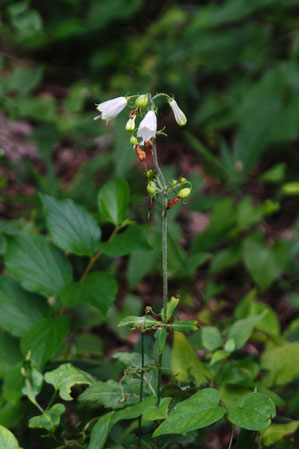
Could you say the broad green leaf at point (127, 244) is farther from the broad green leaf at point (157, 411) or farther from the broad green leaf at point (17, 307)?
the broad green leaf at point (157, 411)

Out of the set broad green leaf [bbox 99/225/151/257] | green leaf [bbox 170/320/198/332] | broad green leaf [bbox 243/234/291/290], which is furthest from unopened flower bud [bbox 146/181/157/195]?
broad green leaf [bbox 243/234/291/290]

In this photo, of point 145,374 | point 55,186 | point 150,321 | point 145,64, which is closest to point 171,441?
point 145,374

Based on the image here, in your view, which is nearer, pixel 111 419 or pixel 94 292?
pixel 111 419

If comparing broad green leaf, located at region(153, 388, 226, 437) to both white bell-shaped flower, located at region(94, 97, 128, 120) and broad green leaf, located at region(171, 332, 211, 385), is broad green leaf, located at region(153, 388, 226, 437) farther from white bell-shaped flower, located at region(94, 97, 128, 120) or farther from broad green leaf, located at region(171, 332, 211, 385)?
white bell-shaped flower, located at region(94, 97, 128, 120)

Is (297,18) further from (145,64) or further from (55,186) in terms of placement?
(55,186)

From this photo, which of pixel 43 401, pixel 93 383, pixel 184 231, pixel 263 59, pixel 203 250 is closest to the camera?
pixel 93 383

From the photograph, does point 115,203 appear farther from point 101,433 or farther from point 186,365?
point 101,433

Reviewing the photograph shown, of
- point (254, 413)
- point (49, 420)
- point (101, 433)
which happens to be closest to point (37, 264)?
point (49, 420)
